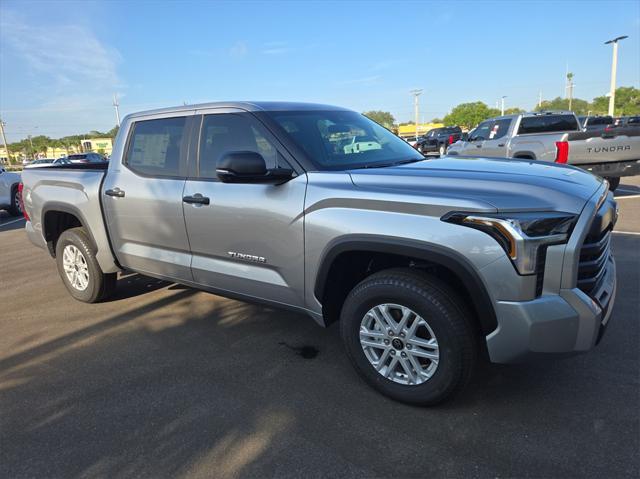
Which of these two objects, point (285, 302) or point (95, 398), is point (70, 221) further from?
point (285, 302)

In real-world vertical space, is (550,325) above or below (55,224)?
below

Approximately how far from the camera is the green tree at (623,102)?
73.8 m

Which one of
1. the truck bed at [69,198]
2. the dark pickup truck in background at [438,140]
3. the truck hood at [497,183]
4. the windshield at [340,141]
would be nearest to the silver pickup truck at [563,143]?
the windshield at [340,141]

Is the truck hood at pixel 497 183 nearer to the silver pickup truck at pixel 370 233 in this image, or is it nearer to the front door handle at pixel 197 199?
the silver pickup truck at pixel 370 233

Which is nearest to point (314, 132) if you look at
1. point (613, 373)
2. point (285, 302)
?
point (285, 302)

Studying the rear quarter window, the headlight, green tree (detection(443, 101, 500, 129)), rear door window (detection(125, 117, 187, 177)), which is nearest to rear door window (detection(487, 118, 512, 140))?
the rear quarter window

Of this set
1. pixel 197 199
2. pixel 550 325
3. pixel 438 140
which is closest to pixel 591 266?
pixel 550 325

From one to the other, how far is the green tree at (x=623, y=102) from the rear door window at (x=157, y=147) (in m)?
83.9

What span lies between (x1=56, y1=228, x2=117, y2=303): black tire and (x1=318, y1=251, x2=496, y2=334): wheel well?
270cm

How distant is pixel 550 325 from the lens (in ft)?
7.50

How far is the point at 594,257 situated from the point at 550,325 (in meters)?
0.52

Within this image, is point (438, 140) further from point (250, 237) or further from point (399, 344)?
point (399, 344)

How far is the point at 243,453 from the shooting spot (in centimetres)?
242

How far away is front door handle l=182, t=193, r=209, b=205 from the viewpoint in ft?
11.2
